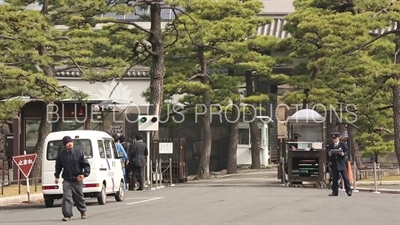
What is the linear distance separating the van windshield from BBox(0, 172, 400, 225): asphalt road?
134 cm

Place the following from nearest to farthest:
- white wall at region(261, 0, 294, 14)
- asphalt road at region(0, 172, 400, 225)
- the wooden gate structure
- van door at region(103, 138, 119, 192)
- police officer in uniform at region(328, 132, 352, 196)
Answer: asphalt road at region(0, 172, 400, 225)
van door at region(103, 138, 119, 192)
police officer in uniform at region(328, 132, 352, 196)
the wooden gate structure
white wall at region(261, 0, 294, 14)

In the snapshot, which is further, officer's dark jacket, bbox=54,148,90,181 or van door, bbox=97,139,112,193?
van door, bbox=97,139,112,193

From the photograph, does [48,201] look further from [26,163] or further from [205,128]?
[205,128]

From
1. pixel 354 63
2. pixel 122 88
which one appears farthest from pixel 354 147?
pixel 122 88

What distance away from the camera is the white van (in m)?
20.3

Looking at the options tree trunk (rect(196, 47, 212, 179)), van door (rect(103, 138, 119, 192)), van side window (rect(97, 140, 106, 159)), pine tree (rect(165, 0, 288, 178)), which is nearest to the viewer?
van side window (rect(97, 140, 106, 159))

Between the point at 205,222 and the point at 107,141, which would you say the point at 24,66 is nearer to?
the point at 107,141

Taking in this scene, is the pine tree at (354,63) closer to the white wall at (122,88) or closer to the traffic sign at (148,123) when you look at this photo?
the traffic sign at (148,123)

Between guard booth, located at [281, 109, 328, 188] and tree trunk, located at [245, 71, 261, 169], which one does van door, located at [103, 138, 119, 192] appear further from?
tree trunk, located at [245, 71, 261, 169]

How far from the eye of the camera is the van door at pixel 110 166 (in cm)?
2117

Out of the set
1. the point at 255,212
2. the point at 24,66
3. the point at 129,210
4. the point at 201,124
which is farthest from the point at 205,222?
the point at 201,124

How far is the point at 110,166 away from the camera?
2144cm

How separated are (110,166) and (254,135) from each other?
22298 mm

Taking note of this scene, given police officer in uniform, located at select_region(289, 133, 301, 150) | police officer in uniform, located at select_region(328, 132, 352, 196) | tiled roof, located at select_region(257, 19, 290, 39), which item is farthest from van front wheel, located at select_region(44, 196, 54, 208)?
tiled roof, located at select_region(257, 19, 290, 39)
